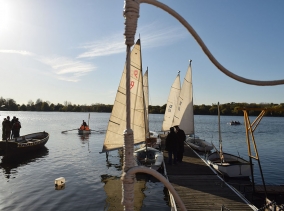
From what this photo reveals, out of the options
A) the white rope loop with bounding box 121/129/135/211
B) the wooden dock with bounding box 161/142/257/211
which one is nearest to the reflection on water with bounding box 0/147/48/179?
the wooden dock with bounding box 161/142/257/211

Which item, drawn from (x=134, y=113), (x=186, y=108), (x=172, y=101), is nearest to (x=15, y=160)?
(x=134, y=113)

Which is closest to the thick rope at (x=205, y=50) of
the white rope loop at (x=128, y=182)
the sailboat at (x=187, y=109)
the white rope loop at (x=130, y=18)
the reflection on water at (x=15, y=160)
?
the white rope loop at (x=130, y=18)

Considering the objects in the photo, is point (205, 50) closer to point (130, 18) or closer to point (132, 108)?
point (130, 18)

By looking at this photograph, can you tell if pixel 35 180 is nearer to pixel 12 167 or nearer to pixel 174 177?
pixel 12 167

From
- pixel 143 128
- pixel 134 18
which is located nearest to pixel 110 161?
pixel 143 128

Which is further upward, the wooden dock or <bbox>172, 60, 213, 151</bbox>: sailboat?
<bbox>172, 60, 213, 151</bbox>: sailboat

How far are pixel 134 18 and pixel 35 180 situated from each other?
58.2 feet

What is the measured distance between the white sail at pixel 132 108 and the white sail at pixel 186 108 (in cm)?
1014

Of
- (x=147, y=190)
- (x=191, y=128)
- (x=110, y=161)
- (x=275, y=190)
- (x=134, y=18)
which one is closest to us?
(x=134, y=18)

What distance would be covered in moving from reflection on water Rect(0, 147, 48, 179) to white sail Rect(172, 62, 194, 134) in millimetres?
15298

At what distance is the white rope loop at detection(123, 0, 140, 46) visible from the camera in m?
3.01

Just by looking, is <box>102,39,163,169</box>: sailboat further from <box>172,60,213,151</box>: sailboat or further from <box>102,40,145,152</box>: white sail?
<box>172,60,213,151</box>: sailboat

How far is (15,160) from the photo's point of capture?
24.7 metres

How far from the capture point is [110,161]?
24453mm
